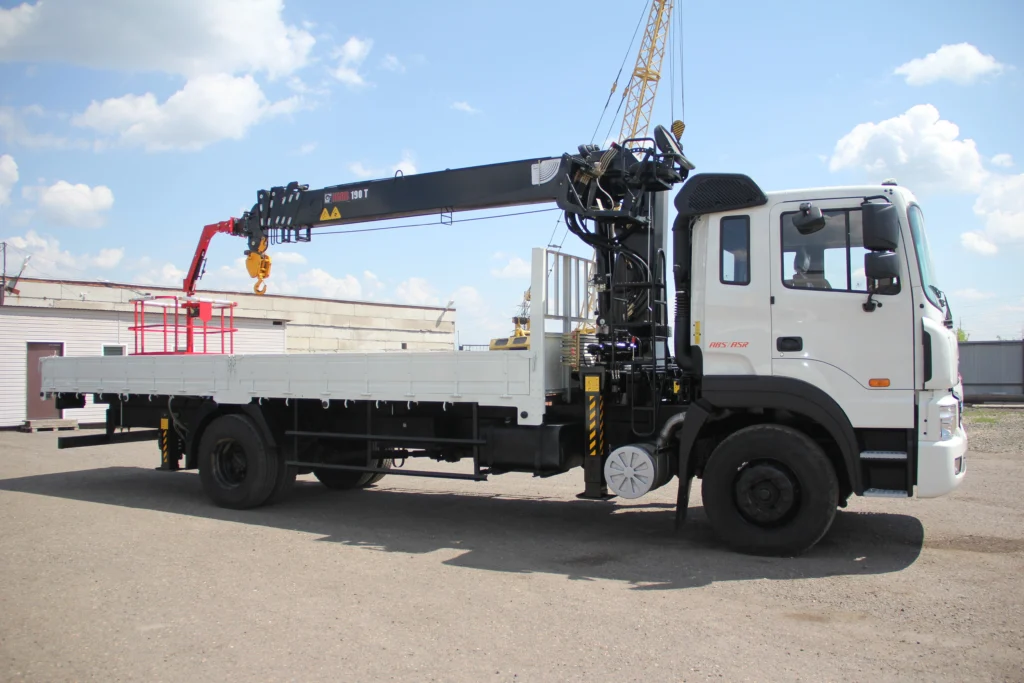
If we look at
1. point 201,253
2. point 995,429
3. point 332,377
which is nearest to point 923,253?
point 332,377

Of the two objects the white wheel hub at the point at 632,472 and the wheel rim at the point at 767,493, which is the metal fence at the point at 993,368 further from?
the white wheel hub at the point at 632,472

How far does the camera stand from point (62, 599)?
5.73 metres

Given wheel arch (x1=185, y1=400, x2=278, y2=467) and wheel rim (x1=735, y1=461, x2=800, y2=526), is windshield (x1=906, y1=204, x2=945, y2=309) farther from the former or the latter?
wheel arch (x1=185, y1=400, x2=278, y2=467)

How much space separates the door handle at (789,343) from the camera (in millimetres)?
6566

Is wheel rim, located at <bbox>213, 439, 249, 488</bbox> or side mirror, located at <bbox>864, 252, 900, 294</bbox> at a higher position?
side mirror, located at <bbox>864, 252, 900, 294</bbox>

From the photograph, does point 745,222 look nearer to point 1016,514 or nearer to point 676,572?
point 676,572

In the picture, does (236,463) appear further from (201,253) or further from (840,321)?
(840,321)

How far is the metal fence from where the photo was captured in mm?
28094

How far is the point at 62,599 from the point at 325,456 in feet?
13.5

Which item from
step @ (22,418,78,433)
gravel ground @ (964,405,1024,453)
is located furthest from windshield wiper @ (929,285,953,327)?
step @ (22,418,78,433)

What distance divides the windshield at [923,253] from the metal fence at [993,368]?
2467cm

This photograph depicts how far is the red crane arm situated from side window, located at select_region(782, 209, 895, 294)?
7.85m

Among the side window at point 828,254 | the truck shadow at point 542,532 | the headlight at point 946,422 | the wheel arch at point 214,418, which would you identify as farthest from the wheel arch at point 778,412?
the wheel arch at point 214,418

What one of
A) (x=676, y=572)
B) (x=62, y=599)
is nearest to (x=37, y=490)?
(x=62, y=599)
